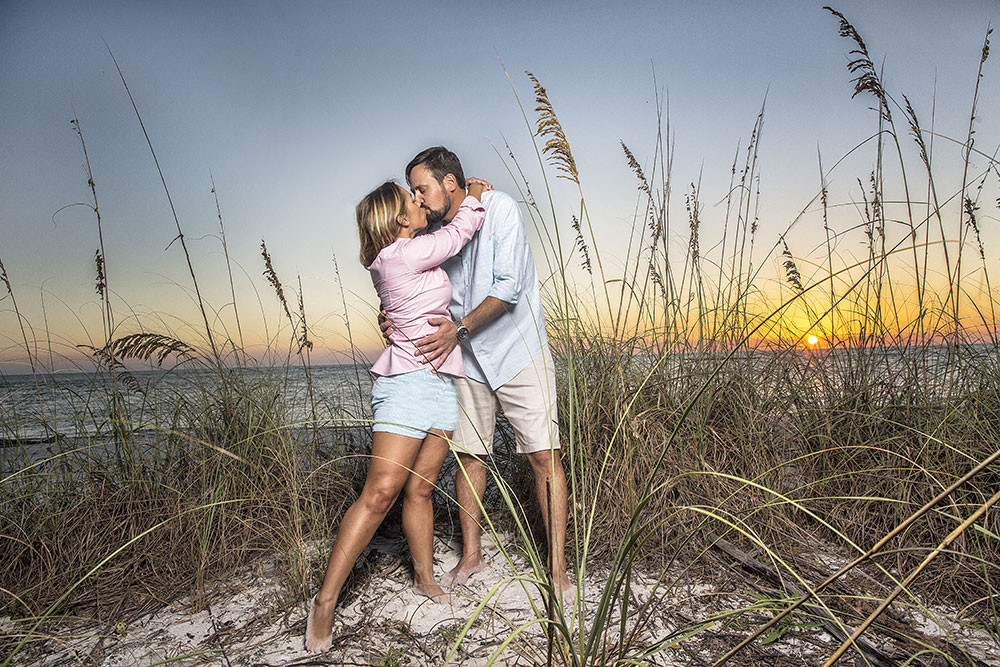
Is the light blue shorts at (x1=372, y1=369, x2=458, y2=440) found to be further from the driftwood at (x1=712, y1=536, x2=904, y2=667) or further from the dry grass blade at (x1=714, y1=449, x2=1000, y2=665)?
the dry grass blade at (x1=714, y1=449, x2=1000, y2=665)

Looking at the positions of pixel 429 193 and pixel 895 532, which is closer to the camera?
pixel 895 532

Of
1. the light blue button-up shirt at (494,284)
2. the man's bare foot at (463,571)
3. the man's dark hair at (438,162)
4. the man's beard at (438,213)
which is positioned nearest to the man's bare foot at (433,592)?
the man's bare foot at (463,571)

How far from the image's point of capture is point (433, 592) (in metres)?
2.42

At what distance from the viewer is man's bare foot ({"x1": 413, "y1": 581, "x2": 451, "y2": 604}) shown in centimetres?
239

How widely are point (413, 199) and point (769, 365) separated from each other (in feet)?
6.10

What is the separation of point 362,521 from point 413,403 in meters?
0.45

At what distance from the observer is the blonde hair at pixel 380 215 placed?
7.49 ft

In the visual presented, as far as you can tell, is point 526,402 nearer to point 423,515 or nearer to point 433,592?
point 423,515

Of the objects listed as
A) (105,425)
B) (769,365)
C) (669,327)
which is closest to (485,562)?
(669,327)

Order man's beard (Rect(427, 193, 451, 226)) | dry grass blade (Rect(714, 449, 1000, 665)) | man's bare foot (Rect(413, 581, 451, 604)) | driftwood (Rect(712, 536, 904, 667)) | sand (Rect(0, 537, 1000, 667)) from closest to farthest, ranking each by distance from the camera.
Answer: dry grass blade (Rect(714, 449, 1000, 665)) < driftwood (Rect(712, 536, 904, 667)) < sand (Rect(0, 537, 1000, 667)) < man's bare foot (Rect(413, 581, 451, 604)) < man's beard (Rect(427, 193, 451, 226))

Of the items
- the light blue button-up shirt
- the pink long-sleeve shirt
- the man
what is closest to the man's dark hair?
the man

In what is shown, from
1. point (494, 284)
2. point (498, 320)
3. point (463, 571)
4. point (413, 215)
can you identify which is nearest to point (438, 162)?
point (413, 215)

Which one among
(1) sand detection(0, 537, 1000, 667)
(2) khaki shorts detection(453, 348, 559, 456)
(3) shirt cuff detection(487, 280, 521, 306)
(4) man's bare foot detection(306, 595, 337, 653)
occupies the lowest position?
(1) sand detection(0, 537, 1000, 667)

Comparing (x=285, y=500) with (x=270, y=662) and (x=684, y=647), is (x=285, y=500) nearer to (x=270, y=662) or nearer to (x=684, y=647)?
(x=270, y=662)
